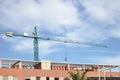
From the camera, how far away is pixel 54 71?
9031 centimetres

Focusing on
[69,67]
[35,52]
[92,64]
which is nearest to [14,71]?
[69,67]

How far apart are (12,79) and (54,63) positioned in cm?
1664

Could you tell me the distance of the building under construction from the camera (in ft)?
274

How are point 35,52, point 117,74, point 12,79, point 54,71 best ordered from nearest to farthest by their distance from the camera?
point 12,79
point 54,71
point 117,74
point 35,52

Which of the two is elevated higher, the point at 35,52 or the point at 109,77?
the point at 35,52

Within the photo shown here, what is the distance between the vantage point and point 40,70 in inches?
3487

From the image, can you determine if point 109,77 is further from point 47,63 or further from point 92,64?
point 47,63

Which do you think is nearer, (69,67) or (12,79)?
(12,79)

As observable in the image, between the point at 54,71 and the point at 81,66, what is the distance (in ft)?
39.9

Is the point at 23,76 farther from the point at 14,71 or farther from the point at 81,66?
the point at 81,66

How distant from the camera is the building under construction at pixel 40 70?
83500 mm

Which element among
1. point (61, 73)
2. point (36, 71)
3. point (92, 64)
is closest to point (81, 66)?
point (92, 64)

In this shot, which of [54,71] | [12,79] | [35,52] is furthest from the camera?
[35,52]

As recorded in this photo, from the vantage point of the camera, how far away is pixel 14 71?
83875 millimetres
